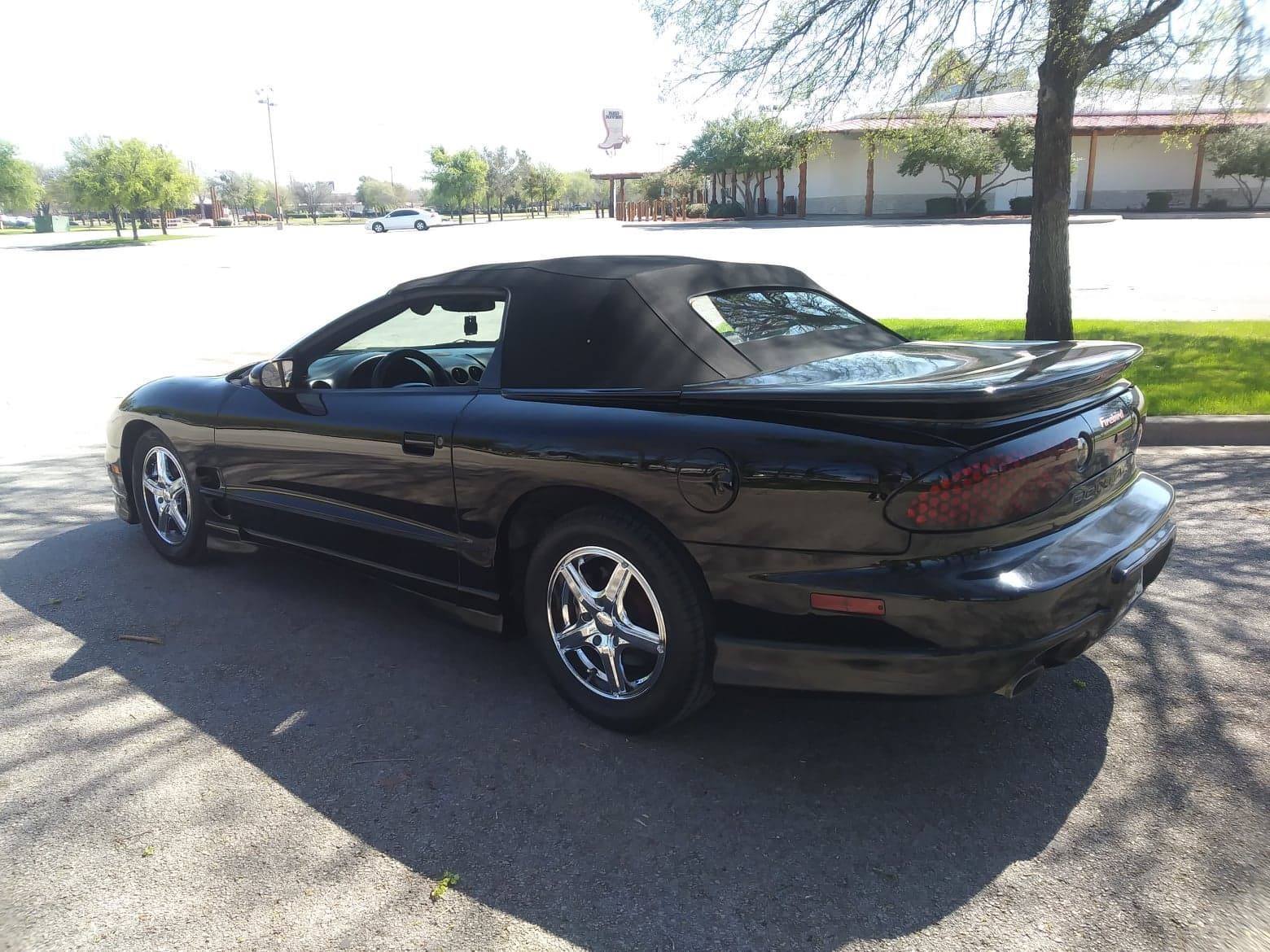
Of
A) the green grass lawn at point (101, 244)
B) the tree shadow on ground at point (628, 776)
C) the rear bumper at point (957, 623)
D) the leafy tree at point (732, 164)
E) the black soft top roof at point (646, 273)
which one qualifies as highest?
the leafy tree at point (732, 164)

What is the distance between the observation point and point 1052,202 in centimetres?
952

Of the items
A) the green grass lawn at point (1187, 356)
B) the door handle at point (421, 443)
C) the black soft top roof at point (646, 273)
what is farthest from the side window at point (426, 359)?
the green grass lawn at point (1187, 356)

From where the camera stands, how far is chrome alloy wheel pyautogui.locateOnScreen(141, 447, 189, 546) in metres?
4.96

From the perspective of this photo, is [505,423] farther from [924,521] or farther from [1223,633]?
[1223,633]

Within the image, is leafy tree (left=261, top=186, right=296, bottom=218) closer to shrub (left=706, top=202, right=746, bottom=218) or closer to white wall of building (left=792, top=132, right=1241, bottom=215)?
shrub (left=706, top=202, right=746, bottom=218)

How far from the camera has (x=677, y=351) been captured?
131 inches

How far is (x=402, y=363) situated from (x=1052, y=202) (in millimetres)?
7669

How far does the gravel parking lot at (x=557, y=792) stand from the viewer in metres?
2.42

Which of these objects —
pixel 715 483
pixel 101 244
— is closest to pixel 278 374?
pixel 715 483

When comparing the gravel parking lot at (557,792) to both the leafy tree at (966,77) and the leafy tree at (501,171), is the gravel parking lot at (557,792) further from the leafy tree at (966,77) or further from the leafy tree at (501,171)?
the leafy tree at (501,171)

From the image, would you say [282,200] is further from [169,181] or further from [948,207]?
[948,207]

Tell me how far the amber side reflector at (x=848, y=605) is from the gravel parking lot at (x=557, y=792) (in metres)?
0.38

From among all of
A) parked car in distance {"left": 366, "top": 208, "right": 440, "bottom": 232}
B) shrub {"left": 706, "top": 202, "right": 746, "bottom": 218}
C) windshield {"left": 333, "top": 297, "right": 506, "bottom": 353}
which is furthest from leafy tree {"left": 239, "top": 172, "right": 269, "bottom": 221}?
windshield {"left": 333, "top": 297, "right": 506, "bottom": 353}

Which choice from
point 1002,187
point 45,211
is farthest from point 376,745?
point 45,211
